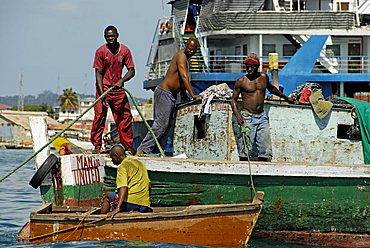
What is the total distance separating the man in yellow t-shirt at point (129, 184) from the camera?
9.18 metres

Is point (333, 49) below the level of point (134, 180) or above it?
above

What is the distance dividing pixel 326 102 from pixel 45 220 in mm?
4261

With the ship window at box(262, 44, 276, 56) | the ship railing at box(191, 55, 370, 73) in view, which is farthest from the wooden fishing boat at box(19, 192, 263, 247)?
the ship window at box(262, 44, 276, 56)

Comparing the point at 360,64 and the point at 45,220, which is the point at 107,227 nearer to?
the point at 45,220

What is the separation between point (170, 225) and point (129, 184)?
0.71m

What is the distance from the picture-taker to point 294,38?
990 inches

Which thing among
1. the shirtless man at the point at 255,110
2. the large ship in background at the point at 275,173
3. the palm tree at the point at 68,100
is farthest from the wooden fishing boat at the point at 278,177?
the palm tree at the point at 68,100

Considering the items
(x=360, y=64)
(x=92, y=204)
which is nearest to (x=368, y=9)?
(x=360, y=64)

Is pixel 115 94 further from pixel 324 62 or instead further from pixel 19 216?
pixel 324 62

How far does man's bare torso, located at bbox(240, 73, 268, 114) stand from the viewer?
409 inches

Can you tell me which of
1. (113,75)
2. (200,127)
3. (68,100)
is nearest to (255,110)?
(200,127)

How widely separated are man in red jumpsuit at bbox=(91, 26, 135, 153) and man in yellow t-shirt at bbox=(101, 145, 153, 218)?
187cm

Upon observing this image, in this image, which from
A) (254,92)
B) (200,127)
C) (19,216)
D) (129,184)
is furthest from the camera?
(19,216)

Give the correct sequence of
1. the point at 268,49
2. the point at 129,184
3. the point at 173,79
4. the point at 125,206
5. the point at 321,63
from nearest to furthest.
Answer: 1. the point at 129,184
2. the point at 125,206
3. the point at 173,79
4. the point at 321,63
5. the point at 268,49
